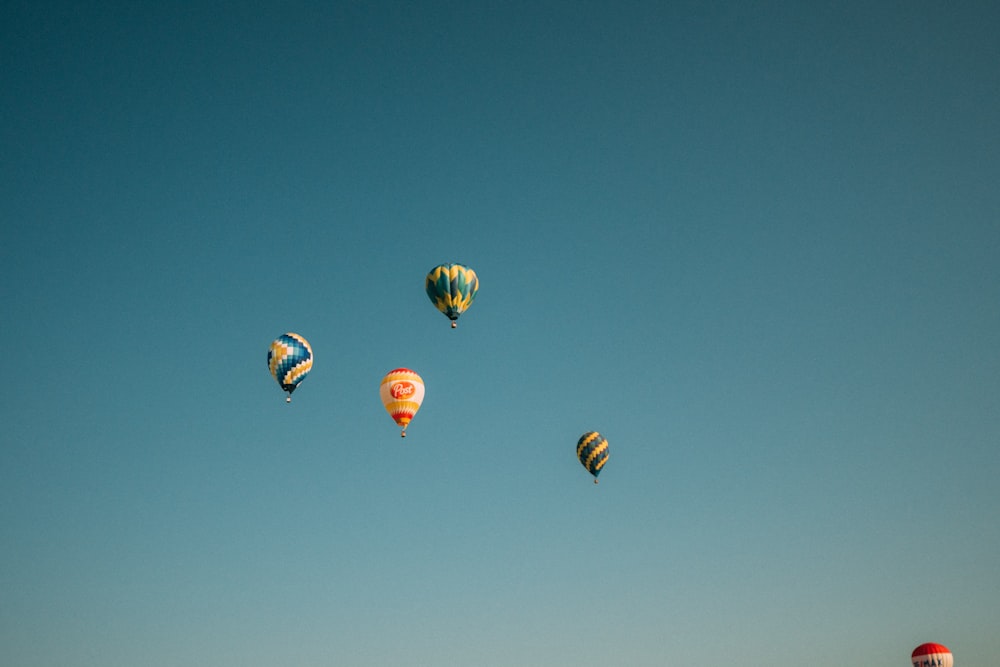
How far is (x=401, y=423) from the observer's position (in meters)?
48.3

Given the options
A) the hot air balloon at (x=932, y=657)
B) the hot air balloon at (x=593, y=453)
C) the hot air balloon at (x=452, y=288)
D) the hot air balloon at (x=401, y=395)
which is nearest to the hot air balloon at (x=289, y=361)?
the hot air balloon at (x=401, y=395)

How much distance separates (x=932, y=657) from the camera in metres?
61.9

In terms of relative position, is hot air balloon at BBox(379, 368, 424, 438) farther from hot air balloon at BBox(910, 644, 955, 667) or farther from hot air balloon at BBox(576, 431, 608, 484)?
hot air balloon at BBox(910, 644, 955, 667)

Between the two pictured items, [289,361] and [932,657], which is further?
[932,657]

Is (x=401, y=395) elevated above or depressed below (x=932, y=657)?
above

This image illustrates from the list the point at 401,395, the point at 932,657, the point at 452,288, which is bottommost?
the point at 932,657

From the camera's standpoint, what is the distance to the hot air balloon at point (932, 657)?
61634 mm

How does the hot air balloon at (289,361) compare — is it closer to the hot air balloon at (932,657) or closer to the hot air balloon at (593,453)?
the hot air balloon at (593,453)

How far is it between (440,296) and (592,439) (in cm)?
2059

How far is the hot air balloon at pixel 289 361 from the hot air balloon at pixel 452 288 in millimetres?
9881

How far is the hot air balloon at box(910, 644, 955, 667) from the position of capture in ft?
202

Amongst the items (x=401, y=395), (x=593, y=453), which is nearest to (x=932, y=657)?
(x=593, y=453)

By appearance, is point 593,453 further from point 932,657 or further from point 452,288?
point 932,657

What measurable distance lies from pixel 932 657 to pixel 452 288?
50939 millimetres
